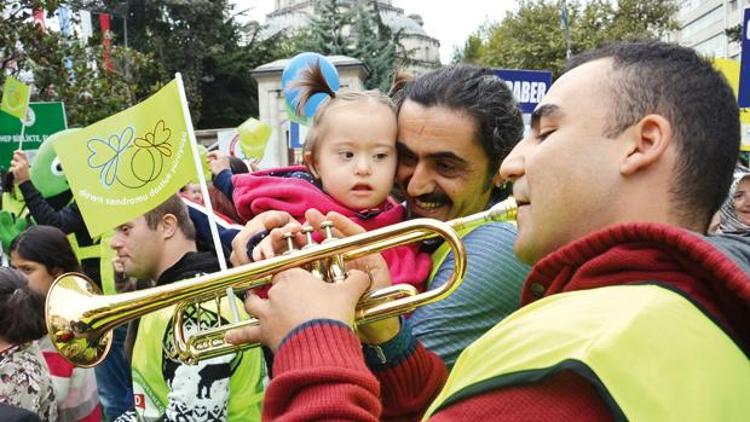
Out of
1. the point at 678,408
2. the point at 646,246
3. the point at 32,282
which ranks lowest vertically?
the point at 32,282

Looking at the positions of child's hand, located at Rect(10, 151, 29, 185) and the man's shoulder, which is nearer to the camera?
the man's shoulder

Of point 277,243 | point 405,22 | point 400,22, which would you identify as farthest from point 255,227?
point 405,22

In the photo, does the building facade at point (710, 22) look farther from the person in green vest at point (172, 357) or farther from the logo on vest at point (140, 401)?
the logo on vest at point (140, 401)

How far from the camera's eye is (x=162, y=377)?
2.90m

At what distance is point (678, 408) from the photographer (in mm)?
1050

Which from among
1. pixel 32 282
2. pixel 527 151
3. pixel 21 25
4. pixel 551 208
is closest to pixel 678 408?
pixel 551 208

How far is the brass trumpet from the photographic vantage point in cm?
183

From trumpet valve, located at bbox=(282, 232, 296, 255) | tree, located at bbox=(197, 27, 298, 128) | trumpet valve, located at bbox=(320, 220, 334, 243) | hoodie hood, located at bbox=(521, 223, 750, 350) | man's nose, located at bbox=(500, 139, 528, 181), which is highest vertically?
man's nose, located at bbox=(500, 139, 528, 181)

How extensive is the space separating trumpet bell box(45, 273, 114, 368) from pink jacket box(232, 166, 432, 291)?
0.63 meters

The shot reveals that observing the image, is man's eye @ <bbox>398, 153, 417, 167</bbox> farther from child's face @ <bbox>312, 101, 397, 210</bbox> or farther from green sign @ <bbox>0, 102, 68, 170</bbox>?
green sign @ <bbox>0, 102, 68, 170</bbox>

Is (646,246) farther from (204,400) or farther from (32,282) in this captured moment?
(32,282)

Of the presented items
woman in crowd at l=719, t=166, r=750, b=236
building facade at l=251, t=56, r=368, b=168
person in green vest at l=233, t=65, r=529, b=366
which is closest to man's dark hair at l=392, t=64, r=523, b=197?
person in green vest at l=233, t=65, r=529, b=366

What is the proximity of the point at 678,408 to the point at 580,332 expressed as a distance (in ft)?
0.51

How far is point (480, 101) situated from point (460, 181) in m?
0.25
